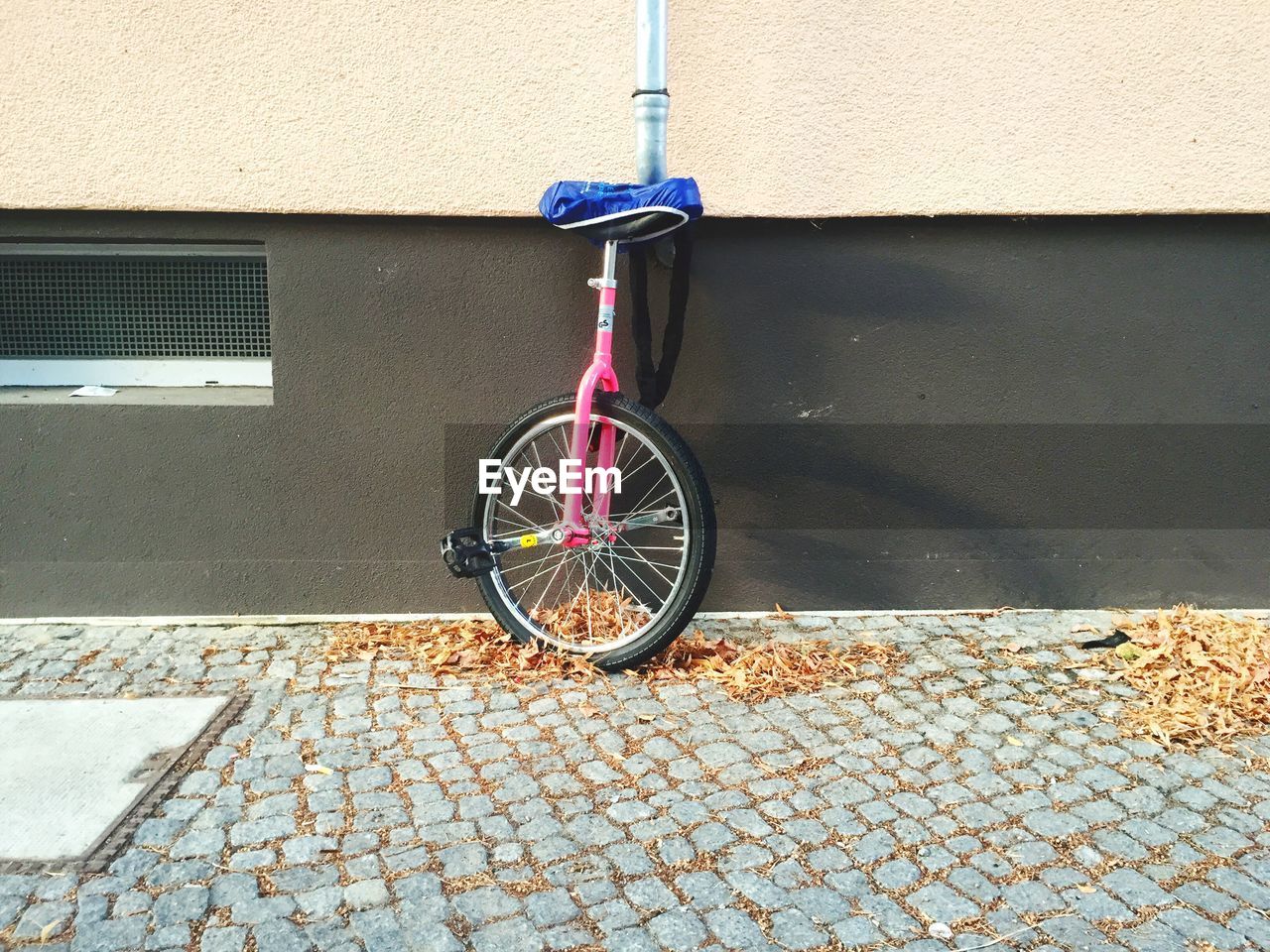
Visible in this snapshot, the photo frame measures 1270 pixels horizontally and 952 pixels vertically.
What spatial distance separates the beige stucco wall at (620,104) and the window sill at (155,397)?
77 centimetres

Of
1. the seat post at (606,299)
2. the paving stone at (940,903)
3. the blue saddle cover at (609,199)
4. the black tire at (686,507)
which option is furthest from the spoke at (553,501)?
the paving stone at (940,903)

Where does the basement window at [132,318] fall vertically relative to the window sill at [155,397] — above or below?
above

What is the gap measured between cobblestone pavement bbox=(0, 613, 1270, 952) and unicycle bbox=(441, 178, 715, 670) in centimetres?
41

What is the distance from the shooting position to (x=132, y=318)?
4.51 meters

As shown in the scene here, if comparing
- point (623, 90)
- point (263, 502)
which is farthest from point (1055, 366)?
point (263, 502)

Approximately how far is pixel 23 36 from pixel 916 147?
350 cm

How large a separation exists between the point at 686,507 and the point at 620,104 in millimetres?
1644

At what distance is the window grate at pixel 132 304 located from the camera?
4449 millimetres

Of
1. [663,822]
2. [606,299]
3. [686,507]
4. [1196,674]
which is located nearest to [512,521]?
[686,507]

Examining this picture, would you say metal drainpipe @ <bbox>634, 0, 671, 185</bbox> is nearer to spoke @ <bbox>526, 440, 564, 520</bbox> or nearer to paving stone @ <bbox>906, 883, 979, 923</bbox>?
spoke @ <bbox>526, 440, 564, 520</bbox>

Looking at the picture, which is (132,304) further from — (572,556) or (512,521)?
(572,556)

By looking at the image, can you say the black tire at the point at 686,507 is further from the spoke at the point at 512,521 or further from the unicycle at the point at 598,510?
the spoke at the point at 512,521

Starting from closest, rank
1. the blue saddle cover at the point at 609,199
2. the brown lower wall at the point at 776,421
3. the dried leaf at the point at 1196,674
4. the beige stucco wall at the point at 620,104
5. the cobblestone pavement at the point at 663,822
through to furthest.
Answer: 1. the cobblestone pavement at the point at 663,822
2. the dried leaf at the point at 1196,674
3. the blue saddle cover at the point at 609,199
4. the beige stucco wall at the point at 620,104
5. the brown lower wall at the point at 776,421

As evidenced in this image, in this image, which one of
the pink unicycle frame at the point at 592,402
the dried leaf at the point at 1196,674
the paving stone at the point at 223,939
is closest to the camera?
the paving stone at the point at 223,939
